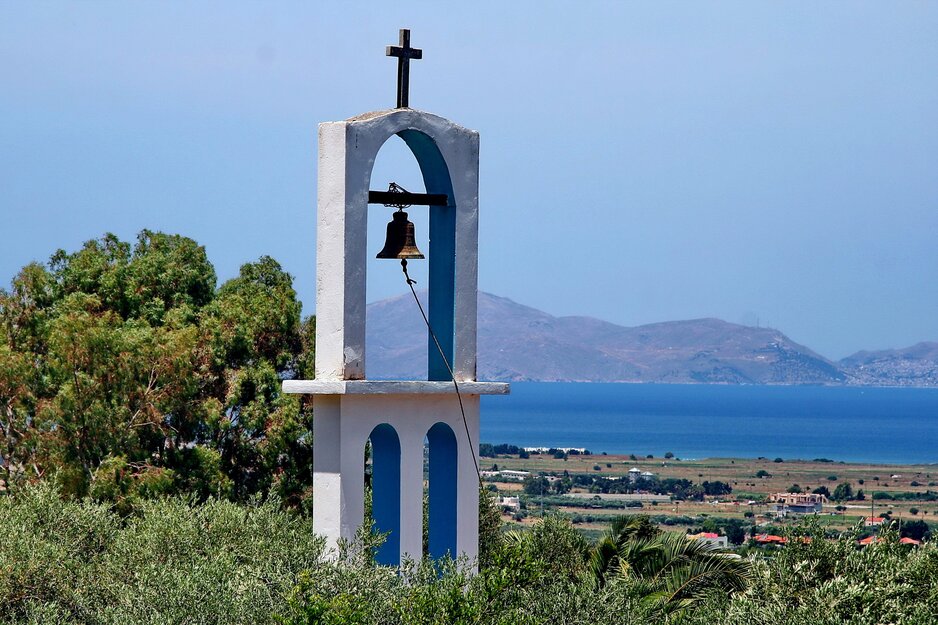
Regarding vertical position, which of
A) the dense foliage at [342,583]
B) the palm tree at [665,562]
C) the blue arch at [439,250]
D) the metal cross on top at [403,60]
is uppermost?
the metal cross on top at [403,60]

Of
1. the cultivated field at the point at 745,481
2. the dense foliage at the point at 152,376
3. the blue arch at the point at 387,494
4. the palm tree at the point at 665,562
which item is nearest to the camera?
the blue arch at the point at 387,494

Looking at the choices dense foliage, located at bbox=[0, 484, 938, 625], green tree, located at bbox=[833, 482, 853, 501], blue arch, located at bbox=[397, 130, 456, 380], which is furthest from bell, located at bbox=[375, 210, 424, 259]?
green tree, located at bbox=[833, 482, 853, 501]

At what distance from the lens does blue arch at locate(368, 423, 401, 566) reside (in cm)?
1234

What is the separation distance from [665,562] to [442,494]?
314 inches

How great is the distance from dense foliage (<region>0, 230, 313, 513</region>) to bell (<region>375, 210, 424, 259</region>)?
11.0 metres

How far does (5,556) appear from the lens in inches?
547

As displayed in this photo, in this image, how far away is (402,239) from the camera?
1305 centimetres

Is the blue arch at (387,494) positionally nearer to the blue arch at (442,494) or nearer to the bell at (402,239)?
the blue arch at (442,494)

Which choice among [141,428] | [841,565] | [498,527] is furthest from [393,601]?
[498,527]

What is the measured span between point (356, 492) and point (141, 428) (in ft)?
45.7

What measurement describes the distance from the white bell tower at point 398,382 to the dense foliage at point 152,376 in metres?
11.2

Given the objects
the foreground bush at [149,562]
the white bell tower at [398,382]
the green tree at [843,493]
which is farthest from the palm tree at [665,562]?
the green tree at [843,493]

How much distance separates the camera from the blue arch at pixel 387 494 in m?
12.3

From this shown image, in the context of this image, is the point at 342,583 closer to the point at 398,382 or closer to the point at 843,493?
the point at 398,382
